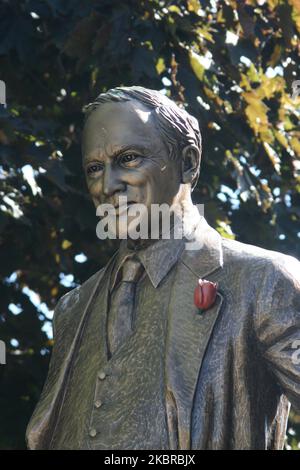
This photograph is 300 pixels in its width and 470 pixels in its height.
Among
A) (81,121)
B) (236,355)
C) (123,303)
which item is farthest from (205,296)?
(81,121)

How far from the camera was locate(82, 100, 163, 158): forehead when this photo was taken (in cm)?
759

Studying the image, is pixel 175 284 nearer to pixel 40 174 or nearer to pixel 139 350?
pixel 139 350

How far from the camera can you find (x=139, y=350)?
7.38 metres

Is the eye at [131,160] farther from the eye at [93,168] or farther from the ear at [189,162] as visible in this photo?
the ear at [189,162]

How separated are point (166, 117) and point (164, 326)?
842 mm

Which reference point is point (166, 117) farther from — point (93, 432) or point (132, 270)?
point (93, 432)

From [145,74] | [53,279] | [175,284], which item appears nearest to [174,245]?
[175,284]

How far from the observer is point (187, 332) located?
7289 millimetres

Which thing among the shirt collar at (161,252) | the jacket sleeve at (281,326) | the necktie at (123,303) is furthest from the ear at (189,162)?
the jacket sleeve at (281,326)

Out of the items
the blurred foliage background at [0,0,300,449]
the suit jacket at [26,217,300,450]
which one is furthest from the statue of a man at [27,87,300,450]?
the blurred foliage background at [0,0,300,449]

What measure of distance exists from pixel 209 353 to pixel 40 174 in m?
4.12

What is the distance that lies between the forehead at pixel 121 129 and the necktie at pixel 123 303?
0.44 metres

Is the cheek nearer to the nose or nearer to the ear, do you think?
the nose

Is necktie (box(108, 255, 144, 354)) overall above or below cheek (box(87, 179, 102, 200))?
below
